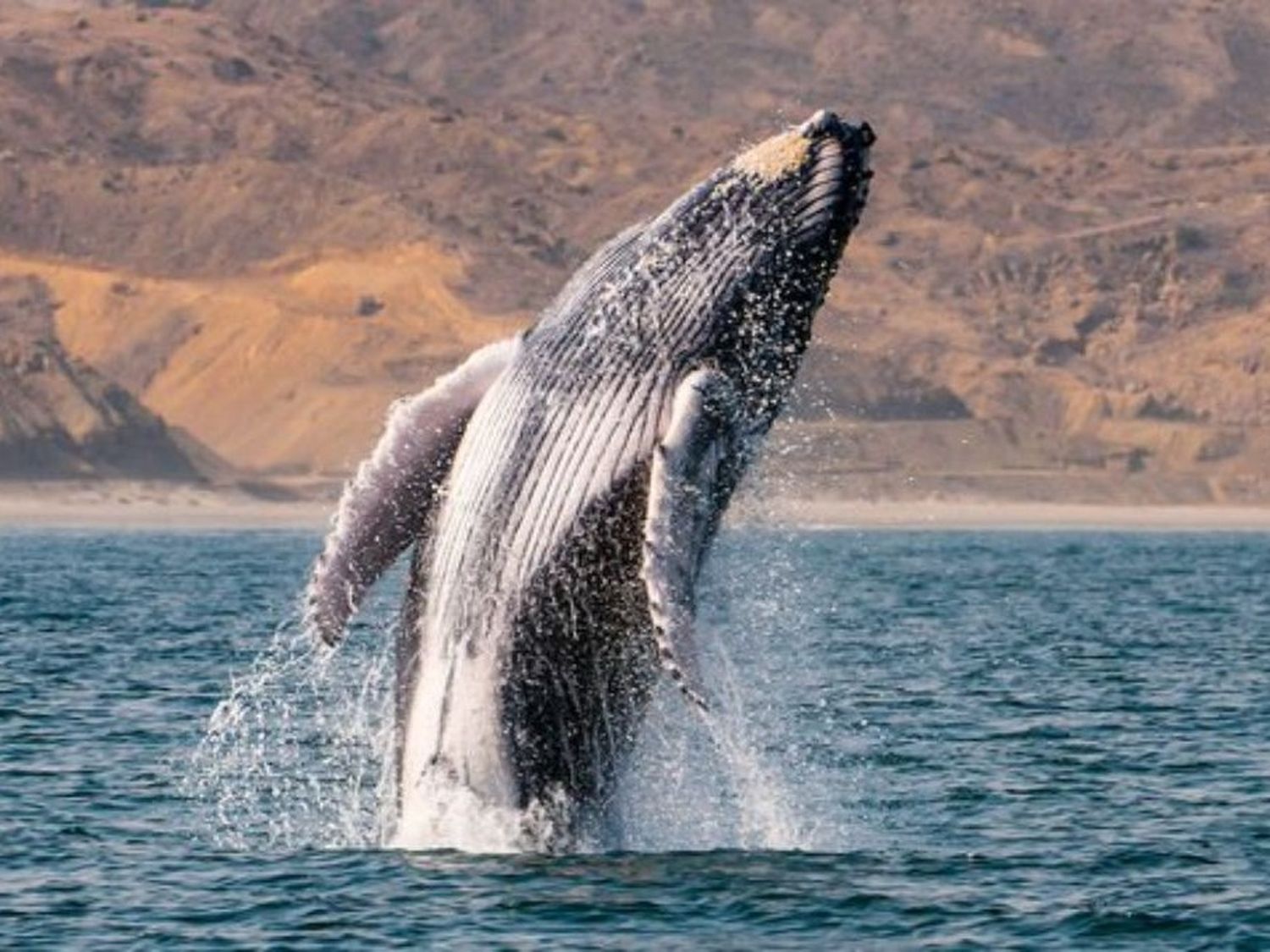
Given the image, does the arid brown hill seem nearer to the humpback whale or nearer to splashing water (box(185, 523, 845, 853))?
splashing water (box(185, 523, 845, 853))

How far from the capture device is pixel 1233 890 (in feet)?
61.3

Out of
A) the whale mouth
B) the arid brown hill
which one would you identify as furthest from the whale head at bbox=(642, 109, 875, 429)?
the arid brown hill

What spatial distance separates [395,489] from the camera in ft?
52.2

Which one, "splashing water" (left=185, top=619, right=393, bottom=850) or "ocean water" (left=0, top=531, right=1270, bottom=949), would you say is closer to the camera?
"ocean water" (left=0, top=531, right=1270, bottom=949)

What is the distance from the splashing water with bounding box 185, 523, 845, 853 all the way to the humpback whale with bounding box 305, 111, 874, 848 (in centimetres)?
52

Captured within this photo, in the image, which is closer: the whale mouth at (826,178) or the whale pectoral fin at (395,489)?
the whale mouth at (826,178)

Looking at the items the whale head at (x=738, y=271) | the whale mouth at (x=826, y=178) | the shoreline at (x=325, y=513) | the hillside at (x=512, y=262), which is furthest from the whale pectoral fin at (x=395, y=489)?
the hillside at (x=512, y=262)

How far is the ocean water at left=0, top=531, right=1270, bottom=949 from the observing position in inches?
657

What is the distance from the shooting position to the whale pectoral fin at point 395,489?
1577 cm

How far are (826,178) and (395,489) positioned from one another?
9.30ft

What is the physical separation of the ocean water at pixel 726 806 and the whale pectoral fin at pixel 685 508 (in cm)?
95

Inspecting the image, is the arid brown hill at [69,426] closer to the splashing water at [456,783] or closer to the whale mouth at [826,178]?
the splashing water at [456,783]

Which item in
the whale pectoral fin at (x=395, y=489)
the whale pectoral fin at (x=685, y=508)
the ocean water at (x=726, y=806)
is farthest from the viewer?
the ocean water at (x=726, y=806)

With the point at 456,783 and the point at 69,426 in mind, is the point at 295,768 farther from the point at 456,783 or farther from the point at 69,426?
the point at 69,426
